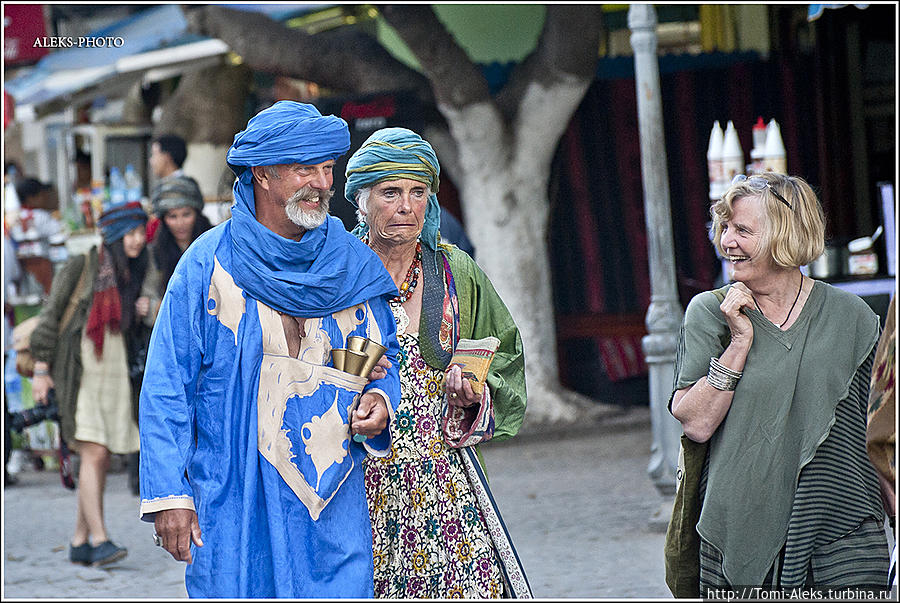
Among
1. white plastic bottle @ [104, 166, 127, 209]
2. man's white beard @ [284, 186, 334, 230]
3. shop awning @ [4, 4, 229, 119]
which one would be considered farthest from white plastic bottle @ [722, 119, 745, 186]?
white plastic bottle @ [104, 166, 127, 209]

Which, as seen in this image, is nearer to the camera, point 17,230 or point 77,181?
point 17,230

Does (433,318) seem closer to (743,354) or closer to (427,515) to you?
(427,515)

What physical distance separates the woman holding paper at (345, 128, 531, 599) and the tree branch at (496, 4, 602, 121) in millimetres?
6128

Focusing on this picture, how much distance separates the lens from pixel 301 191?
3945mm

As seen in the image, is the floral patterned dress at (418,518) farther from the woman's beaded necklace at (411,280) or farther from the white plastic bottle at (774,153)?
the white plastic bottle at (774,153)

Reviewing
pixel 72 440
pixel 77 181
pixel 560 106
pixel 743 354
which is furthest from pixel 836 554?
pixel 77 181

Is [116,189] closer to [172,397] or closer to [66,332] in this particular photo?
[66,332]

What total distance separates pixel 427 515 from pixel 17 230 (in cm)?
992

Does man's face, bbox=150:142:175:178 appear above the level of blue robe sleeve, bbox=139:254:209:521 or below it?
above

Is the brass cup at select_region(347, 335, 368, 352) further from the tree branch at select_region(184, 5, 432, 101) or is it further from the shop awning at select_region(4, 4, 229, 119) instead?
the shop awning at select_region(4, 4, 229, 119)

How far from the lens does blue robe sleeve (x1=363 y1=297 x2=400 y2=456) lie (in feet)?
13.2

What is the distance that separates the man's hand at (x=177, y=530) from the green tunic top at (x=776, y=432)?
1.53 meters

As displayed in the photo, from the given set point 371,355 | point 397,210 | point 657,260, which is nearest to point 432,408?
point 371,355

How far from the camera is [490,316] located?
4.47 metres
